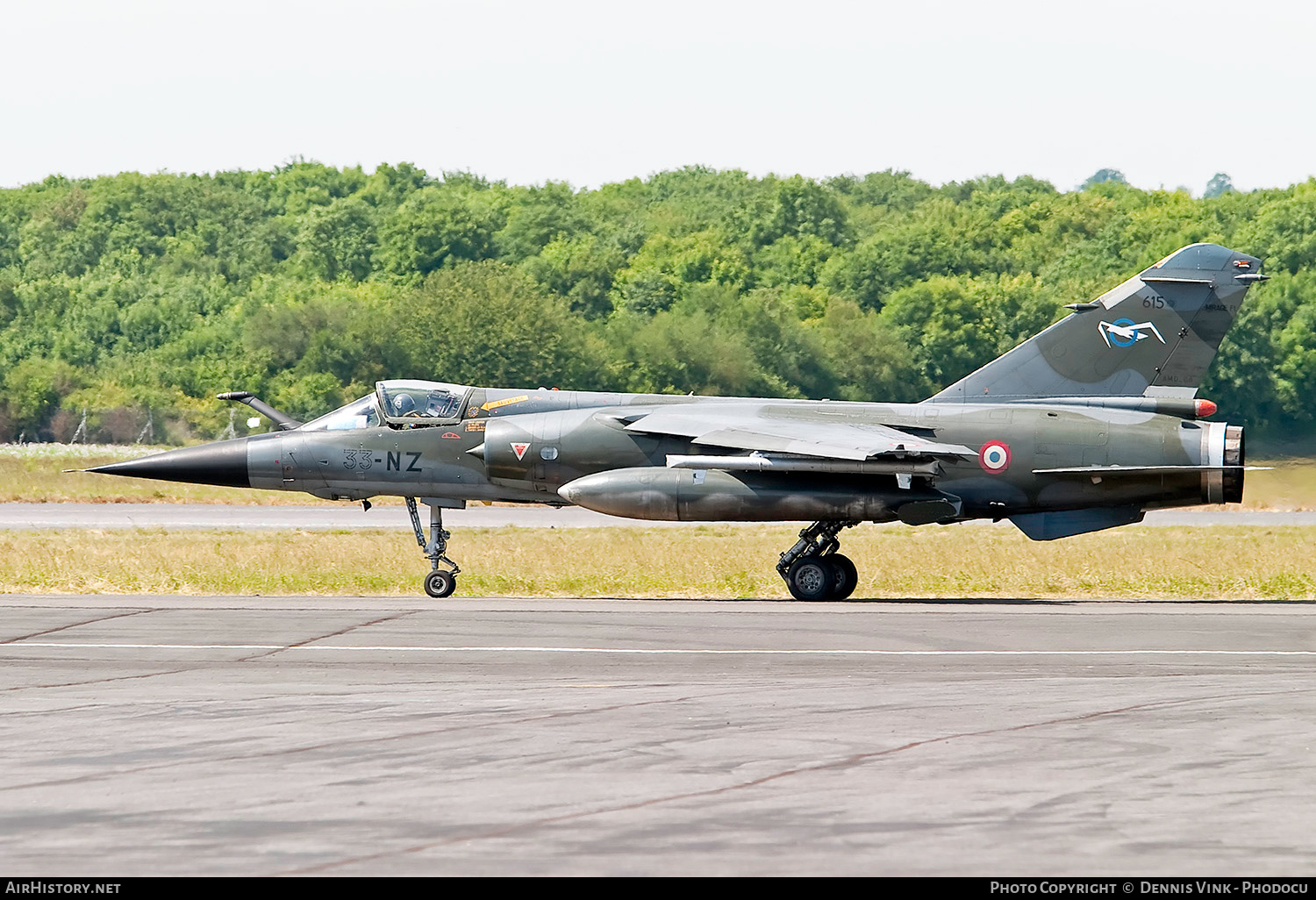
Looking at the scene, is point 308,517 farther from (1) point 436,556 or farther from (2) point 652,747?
(2) point 652,747

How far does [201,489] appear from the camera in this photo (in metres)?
46.2

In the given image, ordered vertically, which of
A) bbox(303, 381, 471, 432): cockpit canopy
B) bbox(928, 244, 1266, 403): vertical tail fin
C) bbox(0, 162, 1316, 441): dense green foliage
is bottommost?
bbox(303, 381, 471, 432): cockpit canopy

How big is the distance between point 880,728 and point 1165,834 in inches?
120

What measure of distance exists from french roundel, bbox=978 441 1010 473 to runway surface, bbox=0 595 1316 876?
300cm

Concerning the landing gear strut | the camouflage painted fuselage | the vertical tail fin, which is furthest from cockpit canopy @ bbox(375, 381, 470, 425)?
the vertical tail fin

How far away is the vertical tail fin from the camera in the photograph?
1981 centimetres

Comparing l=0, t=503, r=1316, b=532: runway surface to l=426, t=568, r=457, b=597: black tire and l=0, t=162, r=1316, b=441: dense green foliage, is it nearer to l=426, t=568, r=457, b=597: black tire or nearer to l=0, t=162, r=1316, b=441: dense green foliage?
l=426, t=568, r=457, b=597: black tire

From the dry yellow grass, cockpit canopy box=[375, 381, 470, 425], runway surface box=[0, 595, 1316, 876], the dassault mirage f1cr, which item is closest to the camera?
runway surface box=[0, 595, 1316, 876]

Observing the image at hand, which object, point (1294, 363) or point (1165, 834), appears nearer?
point (1165, 834)

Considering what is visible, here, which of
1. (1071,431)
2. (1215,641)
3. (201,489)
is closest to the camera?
(1215,641)

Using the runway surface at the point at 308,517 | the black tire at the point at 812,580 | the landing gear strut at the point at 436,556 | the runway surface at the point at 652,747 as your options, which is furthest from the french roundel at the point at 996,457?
the runway surface at the point at 308,517

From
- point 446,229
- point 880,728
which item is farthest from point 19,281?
point 880,728

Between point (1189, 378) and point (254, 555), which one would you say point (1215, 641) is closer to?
point (1189, 378)

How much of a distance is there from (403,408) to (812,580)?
19.4 feet
